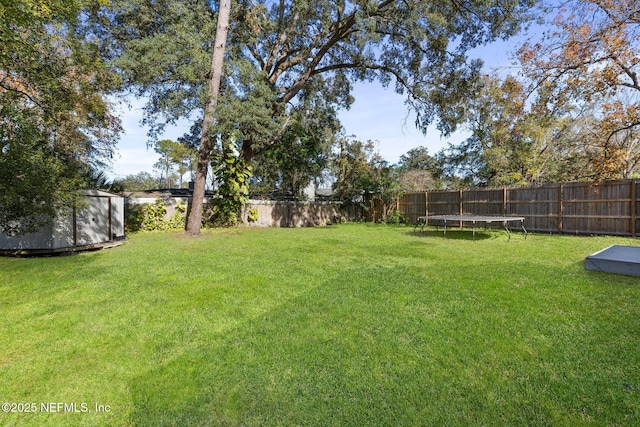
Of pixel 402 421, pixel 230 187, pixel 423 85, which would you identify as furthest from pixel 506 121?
pixel 402 421

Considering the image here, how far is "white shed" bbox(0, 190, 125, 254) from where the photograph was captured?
20.8ft

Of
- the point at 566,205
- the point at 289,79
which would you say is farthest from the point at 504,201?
the point at 289,79

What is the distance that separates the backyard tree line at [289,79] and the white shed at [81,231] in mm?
649

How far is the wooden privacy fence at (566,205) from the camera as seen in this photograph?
8.59 meters

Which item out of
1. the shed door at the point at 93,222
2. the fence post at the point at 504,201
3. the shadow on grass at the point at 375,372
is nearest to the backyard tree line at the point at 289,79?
the shed door at the point at 93,222

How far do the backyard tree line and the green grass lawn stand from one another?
3335 millimetres

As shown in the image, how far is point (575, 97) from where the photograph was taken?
28.0 feet

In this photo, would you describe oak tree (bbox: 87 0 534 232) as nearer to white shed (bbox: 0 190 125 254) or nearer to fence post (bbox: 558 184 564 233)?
white shed (bbox: 0 190 125 254)

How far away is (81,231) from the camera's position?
23.0ft

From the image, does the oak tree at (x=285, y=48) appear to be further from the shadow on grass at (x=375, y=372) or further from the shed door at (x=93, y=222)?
the shadow on grass at (x=375, y=372)

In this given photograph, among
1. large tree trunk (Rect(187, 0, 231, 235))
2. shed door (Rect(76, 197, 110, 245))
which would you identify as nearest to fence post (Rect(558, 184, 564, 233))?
large tree trunk (Rect(187, 0, 231, 235))

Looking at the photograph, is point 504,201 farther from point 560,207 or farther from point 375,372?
point 375,372

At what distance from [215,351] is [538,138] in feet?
63.1

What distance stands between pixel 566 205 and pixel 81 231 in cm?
1431
